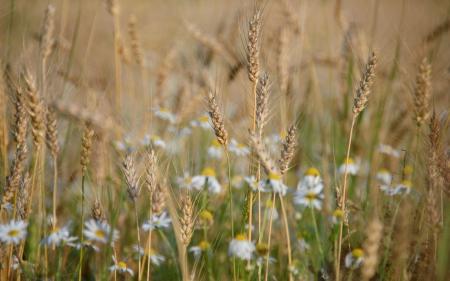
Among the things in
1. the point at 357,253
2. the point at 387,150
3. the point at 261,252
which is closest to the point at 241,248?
the point at 261,252

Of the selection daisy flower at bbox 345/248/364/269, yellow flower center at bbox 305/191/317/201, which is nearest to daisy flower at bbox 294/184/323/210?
yellow flower center at bbox 305/191/317/201

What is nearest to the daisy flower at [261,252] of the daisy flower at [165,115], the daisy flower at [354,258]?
the daisy flower at [354,258]

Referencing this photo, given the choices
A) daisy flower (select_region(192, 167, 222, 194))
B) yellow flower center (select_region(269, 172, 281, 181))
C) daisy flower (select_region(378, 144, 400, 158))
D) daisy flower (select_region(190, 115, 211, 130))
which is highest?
daisy flower (select_region(190, 115, 211, 130))

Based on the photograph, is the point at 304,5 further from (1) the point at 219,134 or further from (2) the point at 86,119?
(2) the point at 86,119

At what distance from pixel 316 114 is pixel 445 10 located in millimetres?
1130

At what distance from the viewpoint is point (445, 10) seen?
237 centimetres

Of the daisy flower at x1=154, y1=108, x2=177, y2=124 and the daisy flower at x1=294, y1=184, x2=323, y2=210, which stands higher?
the daisy flower at x1=154, y1=108, x2=177, y2=124

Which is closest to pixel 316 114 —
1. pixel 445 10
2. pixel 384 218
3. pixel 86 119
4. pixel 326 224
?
pixel 445 10

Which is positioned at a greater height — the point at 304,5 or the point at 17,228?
the point at 304,5

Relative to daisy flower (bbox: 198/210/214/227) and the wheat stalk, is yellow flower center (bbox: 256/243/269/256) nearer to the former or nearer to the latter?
daisy flower (bbox: 198/210/214/227)

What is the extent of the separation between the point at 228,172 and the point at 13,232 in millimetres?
702

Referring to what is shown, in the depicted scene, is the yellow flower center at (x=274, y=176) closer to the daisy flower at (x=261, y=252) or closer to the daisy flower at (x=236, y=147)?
the daisy flower at (x=261, y=252)

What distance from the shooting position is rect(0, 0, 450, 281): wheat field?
55.1 inches

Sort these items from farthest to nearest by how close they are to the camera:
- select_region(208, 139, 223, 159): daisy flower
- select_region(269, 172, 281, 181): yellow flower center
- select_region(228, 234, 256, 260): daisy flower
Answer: select_region(208, 139, 223, 159): daisy flower
select_region(228, 234, 256, 260): daisy flower
select_region(269, 172, 281, 181): yellow flower center
